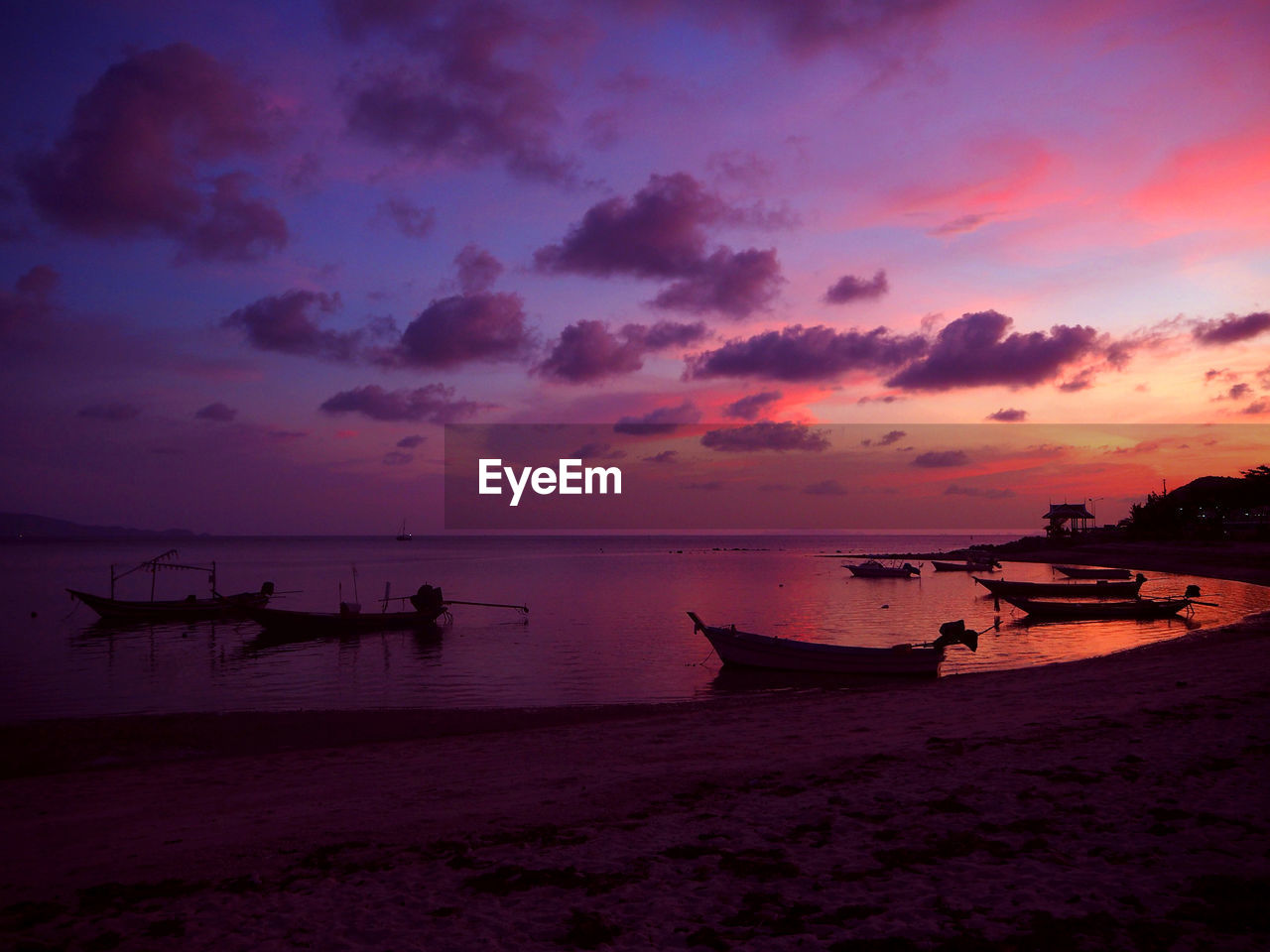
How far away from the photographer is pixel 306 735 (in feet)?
60.0

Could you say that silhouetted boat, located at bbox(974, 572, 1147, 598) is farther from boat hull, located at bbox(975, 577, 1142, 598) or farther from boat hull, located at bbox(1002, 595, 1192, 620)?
boat hull, located at bbox(1002, 595, 1192, 620)

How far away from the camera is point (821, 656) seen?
2564 centimetres

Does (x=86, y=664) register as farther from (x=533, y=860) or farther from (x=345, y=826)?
(x=533, y=860)

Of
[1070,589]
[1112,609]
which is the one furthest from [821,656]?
[1070,589]

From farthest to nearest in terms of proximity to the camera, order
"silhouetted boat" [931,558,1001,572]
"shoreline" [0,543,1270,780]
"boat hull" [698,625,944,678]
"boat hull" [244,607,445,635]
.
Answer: "silhouetted boat" [931,558,1001,572] → "boat hull" [244,607,445,635] → "boat hull" [698,625,944,678] → "shoreline" [0,543,1270,780]

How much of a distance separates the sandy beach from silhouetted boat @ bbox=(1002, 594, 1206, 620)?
25.5 m

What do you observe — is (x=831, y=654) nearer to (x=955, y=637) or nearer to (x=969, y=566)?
(x=955, y=637)

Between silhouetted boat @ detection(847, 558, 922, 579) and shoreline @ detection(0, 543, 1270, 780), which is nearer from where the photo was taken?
shoreline @ detection(0, 543, 1270, 780)

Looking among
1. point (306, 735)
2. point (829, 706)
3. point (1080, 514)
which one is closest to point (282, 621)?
point (306, 735)

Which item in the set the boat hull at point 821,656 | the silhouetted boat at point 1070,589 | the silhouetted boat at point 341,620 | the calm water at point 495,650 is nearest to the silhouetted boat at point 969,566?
the calm water at point 495,650

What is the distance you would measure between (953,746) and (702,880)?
21.7 feet

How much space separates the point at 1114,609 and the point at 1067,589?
1228cm

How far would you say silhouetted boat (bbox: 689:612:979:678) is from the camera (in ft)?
81.7

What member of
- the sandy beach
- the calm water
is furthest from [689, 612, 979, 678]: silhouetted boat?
the sandy beach
